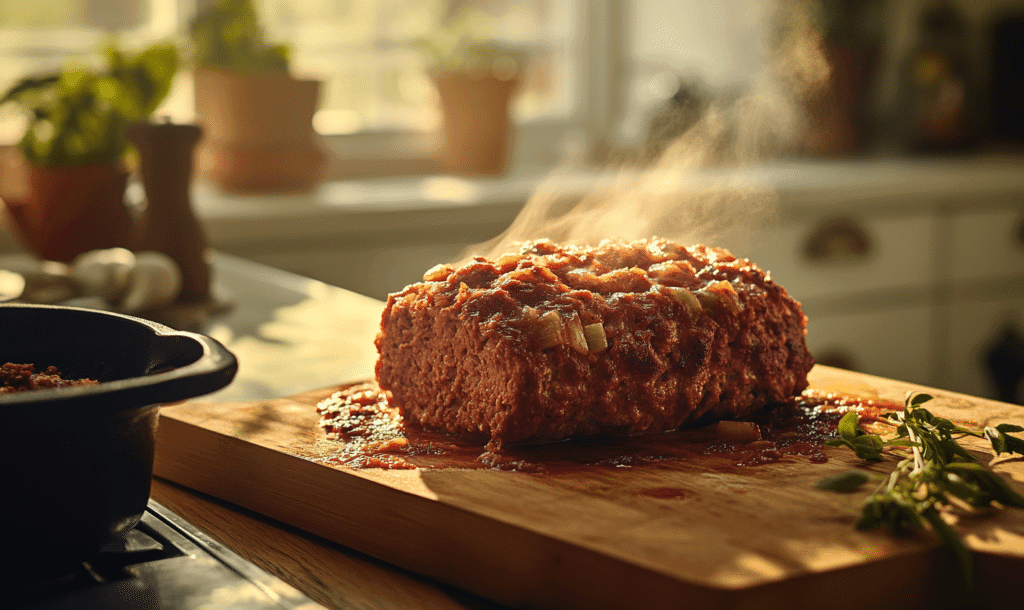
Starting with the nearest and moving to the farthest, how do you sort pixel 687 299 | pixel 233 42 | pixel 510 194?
pixel 687 299, pixel 233 42, pixel 510 194

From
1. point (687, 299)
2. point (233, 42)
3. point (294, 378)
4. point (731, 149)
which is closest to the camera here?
point (687, 299)

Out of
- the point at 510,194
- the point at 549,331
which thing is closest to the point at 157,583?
the point at 549,331

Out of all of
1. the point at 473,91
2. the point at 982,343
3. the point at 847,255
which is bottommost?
the point at 982,343

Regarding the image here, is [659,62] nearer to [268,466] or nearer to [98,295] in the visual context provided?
[98,295]

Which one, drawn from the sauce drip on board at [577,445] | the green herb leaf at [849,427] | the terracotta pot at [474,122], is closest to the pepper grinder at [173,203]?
the sauce drip on board at [577,445]

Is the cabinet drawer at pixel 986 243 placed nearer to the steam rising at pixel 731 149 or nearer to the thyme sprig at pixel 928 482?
the steam rising at pixel 731 149

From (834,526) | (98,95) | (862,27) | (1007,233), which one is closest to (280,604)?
(834,526)

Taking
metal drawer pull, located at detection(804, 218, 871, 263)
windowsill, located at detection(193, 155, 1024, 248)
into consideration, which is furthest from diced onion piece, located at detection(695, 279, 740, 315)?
metal drawer pull, located at detection(804, 218, 871, 263)

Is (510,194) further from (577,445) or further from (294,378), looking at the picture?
(577,445)

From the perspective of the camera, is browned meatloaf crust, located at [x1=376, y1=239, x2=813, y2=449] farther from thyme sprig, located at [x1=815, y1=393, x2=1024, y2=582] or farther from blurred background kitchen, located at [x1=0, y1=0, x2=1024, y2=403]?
blurred background kitchen, located at [x1=0, y1=0, x2=1024, y2=403]
